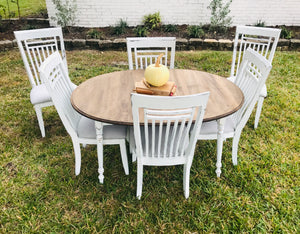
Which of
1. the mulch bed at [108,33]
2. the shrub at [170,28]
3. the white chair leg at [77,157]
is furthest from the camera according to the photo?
the shrub at [170,28]

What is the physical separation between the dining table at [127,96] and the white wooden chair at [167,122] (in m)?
0.14

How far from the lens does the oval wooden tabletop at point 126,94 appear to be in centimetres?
173

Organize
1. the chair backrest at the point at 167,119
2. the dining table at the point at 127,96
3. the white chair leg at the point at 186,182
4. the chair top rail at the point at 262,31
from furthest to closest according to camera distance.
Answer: the chair top rail at the point at 262,31 < the white chair leg at the point at 186,182 < the dining table at the point at 127,96 < the chair backrest at the point at 167,119

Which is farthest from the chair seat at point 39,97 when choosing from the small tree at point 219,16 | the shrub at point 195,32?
the small tree at point 219,16

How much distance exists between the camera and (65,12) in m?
5.36

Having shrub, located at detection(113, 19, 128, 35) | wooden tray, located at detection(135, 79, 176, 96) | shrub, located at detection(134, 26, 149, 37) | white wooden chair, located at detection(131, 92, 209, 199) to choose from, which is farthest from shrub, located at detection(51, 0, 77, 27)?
white wooden chair, located at detection(131, 92, 209, 199)

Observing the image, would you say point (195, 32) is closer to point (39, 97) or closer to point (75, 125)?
point (39, 97)

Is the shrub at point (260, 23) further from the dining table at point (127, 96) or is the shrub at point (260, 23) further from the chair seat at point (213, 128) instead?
the chair seat at point (213, 128)

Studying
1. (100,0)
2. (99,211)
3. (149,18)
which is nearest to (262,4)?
(149,18)

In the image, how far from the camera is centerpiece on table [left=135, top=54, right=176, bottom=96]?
181 cm

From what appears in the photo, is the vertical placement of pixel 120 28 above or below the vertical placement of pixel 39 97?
above

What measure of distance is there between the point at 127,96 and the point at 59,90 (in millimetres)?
574

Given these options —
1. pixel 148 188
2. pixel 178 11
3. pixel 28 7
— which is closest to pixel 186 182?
pixel 148 188

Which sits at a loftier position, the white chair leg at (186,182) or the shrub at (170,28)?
the shrub at (170,28)
